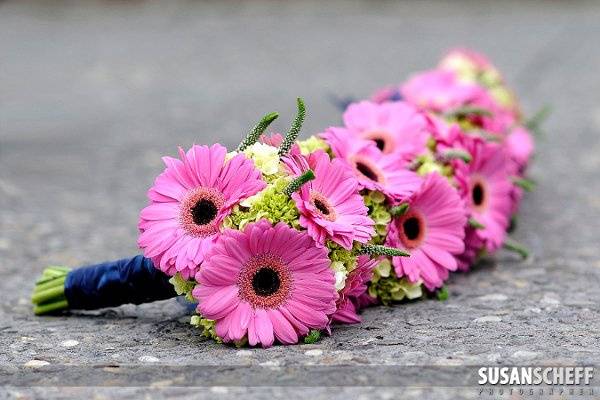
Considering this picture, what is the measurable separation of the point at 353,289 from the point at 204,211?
0.42 m

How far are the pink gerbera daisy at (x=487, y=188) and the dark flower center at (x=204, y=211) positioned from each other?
3.15 ft

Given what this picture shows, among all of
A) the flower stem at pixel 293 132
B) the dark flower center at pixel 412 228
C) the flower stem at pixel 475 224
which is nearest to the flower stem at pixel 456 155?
the flower stem at pixel 475 224

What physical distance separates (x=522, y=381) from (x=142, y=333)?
3.20 feet

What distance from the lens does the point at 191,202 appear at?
243 centimetres

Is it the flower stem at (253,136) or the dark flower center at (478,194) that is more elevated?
the flower stem at (253,136)

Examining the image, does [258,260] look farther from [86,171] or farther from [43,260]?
[86,171]

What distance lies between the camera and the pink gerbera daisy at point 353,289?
247 cm

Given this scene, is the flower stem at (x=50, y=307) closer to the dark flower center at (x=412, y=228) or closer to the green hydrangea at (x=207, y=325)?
the green hydrangea at (x=207, y=325)

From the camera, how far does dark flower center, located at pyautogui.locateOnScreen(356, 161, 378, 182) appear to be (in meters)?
2.77

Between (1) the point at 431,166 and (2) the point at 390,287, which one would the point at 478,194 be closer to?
(1) the point at 431,166

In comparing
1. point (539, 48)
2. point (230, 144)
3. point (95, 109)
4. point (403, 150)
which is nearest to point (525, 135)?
point (403, 150)

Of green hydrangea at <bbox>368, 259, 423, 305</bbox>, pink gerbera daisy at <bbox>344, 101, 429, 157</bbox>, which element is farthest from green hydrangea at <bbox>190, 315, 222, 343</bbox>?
pink gerbera daisy at <bbox>344, 101, 429, 157</bbox>

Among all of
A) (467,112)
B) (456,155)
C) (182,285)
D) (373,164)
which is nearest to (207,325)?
(182,285)

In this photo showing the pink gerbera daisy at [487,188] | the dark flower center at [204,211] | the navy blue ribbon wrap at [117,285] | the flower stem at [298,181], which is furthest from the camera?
the pink gerbera daisy at [487,188]
